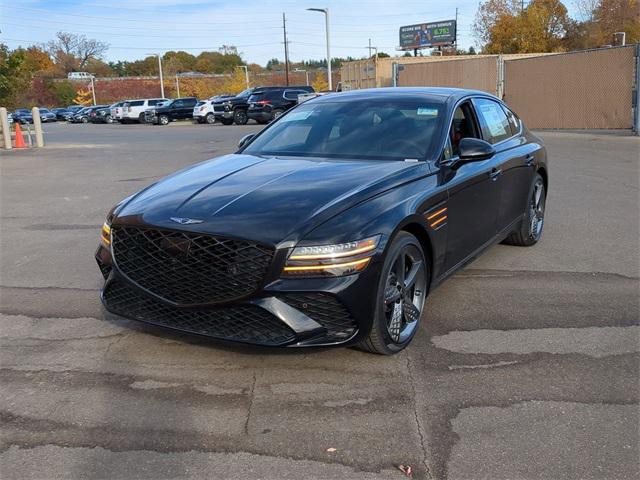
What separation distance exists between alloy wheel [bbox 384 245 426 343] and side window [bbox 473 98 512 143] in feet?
6.03

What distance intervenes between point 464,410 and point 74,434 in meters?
2.01

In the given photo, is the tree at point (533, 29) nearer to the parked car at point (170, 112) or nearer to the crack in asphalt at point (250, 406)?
the parked car at point (170, 112)

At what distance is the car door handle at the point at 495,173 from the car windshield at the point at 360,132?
27.7 inches

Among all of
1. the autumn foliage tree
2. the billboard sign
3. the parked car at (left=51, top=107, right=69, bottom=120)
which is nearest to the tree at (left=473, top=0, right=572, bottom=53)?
the autumn foliage tree

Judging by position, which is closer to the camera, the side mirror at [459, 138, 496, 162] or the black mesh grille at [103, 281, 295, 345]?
the black mesh grille at [103, 281, 295, 345]

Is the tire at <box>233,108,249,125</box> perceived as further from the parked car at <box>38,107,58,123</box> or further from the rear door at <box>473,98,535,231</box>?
the parked car at <box>38,107,58,123</box>

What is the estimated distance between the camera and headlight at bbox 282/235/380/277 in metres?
3.30

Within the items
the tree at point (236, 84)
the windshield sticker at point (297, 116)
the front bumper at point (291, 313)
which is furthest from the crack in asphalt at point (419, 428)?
the tree at point (236, 84)

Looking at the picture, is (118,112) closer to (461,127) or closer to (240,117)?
(240,117)

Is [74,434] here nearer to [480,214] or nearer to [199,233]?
[199,233]

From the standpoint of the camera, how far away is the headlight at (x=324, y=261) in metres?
3.30

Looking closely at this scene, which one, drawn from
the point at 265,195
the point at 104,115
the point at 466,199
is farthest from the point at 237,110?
the point at 265,195

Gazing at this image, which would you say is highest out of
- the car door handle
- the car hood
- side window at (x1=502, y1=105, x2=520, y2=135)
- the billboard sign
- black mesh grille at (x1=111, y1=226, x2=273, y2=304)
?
the billboard sign

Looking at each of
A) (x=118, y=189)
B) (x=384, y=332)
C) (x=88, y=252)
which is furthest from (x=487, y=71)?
(x=384, y=332)
